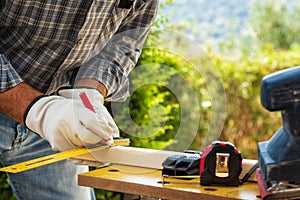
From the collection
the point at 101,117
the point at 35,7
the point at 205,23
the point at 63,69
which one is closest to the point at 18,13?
the point at 35,7

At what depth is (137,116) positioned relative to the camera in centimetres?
368

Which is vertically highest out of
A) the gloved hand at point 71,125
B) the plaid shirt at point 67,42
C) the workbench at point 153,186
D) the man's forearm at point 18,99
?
the plaid shirt at point 67,42

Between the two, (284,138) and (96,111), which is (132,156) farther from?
(284,138)

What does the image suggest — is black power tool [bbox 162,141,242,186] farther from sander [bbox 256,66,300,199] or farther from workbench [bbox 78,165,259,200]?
sander [bbox 256,66,300,199]

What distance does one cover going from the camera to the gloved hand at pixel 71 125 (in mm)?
1947

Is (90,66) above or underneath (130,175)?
above

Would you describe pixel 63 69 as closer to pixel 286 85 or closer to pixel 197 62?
pixel 197 62

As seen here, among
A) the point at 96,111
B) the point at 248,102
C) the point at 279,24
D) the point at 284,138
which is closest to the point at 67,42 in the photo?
the point at 96,111

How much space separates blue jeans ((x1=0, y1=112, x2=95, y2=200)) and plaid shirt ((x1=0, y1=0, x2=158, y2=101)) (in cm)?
23

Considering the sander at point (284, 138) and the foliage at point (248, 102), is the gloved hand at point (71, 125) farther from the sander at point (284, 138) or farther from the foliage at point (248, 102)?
the foliage at point (248, 102)

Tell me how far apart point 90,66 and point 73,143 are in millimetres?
493

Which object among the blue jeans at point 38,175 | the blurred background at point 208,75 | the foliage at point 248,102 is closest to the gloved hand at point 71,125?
the blurred background at point 208,75

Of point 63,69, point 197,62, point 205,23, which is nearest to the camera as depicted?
point 197,62

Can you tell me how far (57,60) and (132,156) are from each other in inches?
29.0
